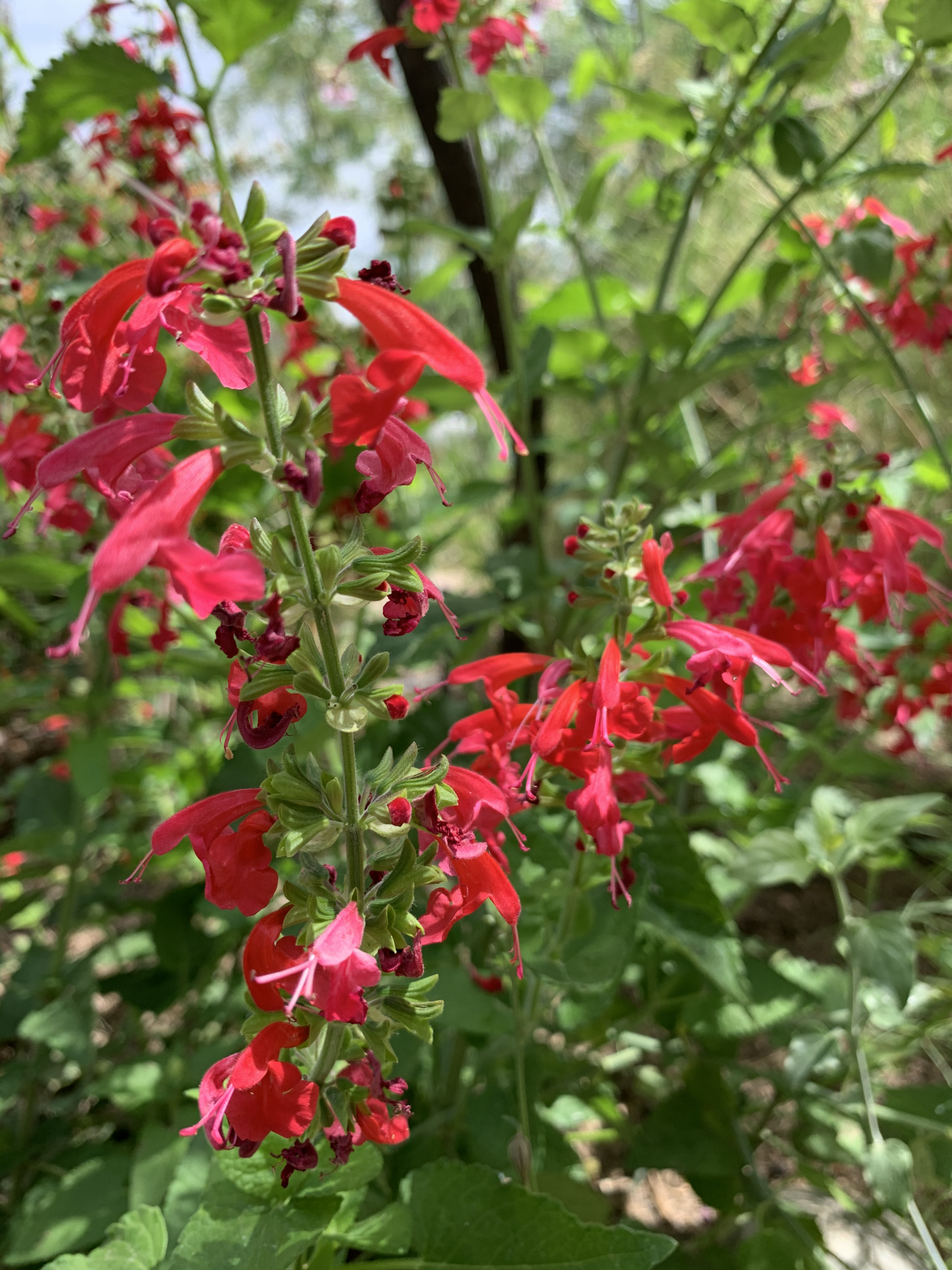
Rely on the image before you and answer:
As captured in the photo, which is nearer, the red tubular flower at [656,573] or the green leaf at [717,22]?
the red tubular flower at [656,573]

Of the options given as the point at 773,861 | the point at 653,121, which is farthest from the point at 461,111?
the point at 773,861

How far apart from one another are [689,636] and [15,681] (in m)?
1.81

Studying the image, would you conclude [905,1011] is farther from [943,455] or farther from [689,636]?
[689,636]

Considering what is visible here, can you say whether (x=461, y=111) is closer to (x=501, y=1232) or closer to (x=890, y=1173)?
(x=501, y=1232)

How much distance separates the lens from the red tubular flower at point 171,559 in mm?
423

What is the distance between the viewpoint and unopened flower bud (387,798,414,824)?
0.54m

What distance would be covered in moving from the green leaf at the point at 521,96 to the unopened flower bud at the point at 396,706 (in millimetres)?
1011

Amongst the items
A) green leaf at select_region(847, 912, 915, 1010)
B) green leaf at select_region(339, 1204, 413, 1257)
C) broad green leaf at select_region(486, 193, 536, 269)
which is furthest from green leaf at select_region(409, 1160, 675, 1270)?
broad green leaf at select_region(486, 193, 536, 269)

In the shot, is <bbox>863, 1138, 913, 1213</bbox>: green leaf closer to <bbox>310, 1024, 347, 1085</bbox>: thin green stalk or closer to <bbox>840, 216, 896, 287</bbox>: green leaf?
<bbox>310, 1024, 347, 1085</bbox>: thin green stalk

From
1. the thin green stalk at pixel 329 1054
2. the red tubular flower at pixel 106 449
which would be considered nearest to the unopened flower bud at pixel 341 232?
the red tubular flower at pixel 106 449

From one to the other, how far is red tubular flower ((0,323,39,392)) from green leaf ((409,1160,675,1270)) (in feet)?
3.24

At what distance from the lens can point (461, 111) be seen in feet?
3.59

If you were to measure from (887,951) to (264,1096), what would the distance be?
784 millimetres

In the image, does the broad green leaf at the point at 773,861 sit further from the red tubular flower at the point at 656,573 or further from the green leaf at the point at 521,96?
the green leaf at the point at 521,96
